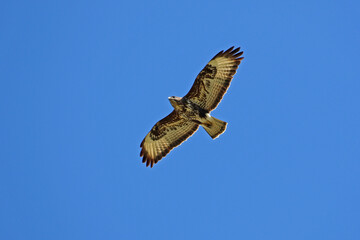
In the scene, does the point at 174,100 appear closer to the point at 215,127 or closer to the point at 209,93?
the point at 209,93

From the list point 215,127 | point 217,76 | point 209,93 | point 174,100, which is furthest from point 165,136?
point 217,76

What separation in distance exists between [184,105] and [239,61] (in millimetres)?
1839

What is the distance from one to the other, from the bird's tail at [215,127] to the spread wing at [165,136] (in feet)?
2.52

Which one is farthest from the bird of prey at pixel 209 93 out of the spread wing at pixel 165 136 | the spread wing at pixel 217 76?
the spread wing at pixel 165 136

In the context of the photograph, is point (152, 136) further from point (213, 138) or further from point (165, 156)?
point (213, 138)

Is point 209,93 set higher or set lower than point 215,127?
higher

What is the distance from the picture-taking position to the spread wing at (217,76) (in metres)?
13.8

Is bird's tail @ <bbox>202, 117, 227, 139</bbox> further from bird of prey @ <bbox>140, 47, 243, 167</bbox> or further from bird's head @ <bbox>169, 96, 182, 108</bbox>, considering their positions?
bird's head @ <bbox>169, 96, 182, 108</bbox>

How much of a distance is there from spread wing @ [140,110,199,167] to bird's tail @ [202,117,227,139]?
0.77 meters

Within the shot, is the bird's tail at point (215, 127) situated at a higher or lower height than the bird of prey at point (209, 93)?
lower

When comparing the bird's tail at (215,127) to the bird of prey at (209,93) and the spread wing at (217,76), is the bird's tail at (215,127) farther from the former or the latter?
the spread wing at (217,76)

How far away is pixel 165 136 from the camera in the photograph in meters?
15.0

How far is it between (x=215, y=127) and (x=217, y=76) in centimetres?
134

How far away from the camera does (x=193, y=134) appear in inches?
582
